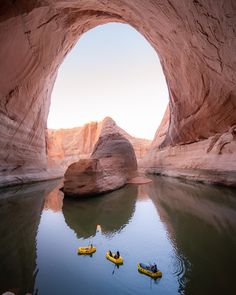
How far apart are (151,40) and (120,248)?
11.8 meters

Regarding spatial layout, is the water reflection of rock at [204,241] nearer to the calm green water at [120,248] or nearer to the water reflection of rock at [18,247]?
the calm green water at [120,248]

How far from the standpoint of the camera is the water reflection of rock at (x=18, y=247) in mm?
2750

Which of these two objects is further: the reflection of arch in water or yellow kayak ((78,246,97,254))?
the reflection of arch in water

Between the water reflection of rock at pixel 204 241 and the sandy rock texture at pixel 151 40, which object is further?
the sandy rock texture at pixel 151 40

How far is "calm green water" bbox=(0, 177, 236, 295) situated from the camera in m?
2.71

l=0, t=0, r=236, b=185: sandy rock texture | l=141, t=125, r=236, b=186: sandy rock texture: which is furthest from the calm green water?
l=0, t=0, r=236, b=185: sandy rock texture

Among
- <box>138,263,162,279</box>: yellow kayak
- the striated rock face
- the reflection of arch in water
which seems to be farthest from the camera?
the striated rock face

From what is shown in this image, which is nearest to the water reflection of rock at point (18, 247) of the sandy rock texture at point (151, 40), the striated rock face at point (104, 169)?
the striated rock face at point (104, 169)

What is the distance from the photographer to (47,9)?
8562 mm

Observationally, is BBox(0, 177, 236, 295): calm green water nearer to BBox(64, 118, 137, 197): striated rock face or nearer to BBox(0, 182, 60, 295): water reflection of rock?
BBox(0, 182, 60, 295): water reflection of rock

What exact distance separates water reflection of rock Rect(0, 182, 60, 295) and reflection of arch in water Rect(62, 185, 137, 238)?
0.97 meters

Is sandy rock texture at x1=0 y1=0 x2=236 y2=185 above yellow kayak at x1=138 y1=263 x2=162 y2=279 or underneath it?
above

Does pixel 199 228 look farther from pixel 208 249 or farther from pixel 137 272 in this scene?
pixel 137 272

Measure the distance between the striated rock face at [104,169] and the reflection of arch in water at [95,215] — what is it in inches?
28.1
